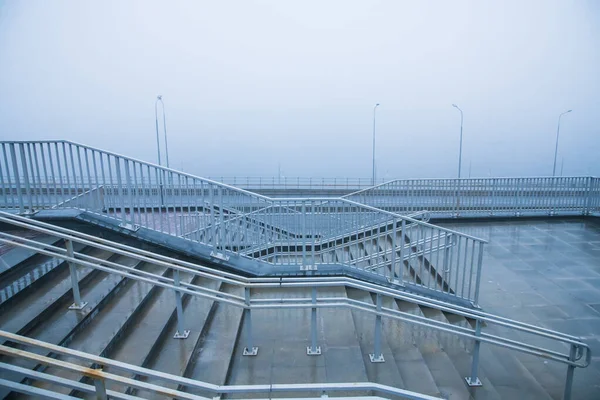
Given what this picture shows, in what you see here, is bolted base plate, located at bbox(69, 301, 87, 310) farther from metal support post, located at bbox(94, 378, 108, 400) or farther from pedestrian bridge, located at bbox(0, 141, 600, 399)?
metal support post, located at bbox(94, 378, 108, 400)

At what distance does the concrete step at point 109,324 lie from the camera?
367cm

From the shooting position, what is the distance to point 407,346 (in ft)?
15.4

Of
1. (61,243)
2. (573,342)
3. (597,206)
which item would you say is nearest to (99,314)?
(61,243)

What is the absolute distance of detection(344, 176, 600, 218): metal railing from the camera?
414 inches

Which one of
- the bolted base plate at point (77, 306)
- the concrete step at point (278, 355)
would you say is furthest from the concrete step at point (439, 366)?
the bolted base plate at point (77, 306)

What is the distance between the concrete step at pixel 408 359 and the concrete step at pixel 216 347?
1.97 metres

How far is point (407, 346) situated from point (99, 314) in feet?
12.7

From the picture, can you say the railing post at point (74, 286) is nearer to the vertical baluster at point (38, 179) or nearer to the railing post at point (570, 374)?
the vertical baluster at point (38, 179)

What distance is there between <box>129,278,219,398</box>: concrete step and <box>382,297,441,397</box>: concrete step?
2435 mm

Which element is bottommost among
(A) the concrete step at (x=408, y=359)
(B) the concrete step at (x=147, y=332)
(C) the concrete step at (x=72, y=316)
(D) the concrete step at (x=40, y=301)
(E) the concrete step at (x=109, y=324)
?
(A) the concrete step at (x=408, y=359)

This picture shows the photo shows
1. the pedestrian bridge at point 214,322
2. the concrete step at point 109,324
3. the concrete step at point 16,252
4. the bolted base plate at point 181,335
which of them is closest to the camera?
the pedestrian bridge at point 214,322

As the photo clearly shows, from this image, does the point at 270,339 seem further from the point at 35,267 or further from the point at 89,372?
the point at 35,267

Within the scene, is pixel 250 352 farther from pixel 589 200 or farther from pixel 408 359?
pixel 589 200

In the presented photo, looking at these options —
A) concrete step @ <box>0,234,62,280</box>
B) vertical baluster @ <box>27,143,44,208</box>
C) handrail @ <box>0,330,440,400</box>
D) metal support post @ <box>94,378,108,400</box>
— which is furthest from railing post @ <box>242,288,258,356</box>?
vertical baluster @ <box>27,143,44,208</box>
